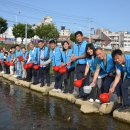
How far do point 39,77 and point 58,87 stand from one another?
1.84 m

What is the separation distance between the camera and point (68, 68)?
9352 mm

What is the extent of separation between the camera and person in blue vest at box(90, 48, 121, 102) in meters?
7.26

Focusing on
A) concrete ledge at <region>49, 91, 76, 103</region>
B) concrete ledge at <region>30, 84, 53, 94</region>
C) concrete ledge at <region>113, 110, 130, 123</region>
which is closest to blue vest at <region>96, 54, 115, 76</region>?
concrete ledge at <region>113, 110, 130, 123</region>

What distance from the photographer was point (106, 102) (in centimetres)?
696

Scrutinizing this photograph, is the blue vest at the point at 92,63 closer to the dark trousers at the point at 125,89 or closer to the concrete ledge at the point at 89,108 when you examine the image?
the concrete ledge at the point at 89,108

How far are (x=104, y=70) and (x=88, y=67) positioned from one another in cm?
90

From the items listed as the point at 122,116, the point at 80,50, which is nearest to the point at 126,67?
the point at 122,116

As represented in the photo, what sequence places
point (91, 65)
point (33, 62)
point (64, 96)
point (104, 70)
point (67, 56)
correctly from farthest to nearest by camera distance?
point (33, 62) → point (67, 56) → point (64, 96) → point (91, 65) → point (104, 70)

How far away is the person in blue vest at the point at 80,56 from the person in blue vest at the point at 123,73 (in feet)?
6.15

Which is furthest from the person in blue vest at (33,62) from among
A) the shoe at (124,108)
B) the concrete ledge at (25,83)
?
the shoe at (124,108)

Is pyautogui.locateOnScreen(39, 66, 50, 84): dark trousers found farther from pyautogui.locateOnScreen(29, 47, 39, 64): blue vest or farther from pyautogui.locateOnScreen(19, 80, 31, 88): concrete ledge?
pyautogui.locateOnScreen(19, 80, 31, 88): concrete ledge

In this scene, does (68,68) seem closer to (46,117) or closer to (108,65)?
(108,65)

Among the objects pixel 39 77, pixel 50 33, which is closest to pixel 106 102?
pixel 39 77

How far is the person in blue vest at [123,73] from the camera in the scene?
6344mm
